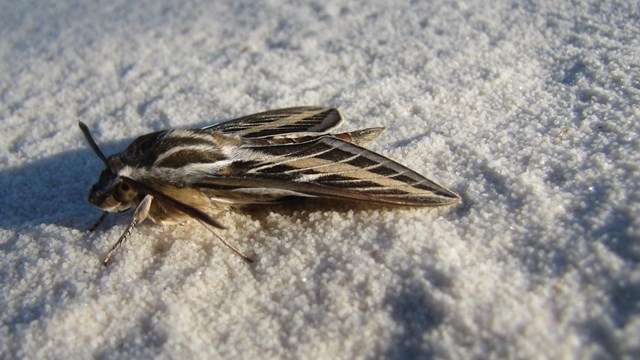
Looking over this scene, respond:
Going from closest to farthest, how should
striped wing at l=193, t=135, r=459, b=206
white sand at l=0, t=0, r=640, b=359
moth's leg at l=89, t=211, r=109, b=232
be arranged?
white sand at l=0, t=0, r=640, b=359 < striped wing at l=193, t=135, r=459, b=206 < moth's leg at l=89, t=211, r=109, b=232

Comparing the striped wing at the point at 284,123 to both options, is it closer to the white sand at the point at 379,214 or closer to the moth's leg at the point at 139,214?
the white sand at the point at 379,214

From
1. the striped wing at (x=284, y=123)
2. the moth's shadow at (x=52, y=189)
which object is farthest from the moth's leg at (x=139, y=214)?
the striped wing at (x=284, y=123)

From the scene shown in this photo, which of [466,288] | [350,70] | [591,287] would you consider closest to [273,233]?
[466,288]

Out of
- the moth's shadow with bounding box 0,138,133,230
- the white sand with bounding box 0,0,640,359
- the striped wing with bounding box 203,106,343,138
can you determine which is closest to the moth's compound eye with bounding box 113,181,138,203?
the white sand with bounding box 0,0,640,359

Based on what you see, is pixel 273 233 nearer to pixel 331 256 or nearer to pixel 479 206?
pixel 331 256

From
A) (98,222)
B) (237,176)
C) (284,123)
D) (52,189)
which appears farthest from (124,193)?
(52,189)

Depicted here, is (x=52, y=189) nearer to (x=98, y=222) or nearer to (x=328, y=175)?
(x=98, y=222)

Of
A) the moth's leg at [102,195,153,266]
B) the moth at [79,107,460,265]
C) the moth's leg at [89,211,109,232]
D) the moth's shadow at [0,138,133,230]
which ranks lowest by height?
the moth's shadow at [0,138,133,230]

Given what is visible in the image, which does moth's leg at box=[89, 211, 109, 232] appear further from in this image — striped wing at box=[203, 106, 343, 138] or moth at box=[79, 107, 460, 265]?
striped wing at box=[203, 106, 343, 138]
